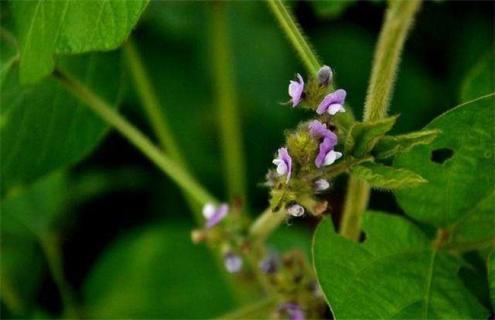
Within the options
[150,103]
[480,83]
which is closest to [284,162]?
[480,83]

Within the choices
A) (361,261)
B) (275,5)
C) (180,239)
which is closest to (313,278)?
(361,261)

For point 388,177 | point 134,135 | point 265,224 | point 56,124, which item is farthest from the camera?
point 56,124

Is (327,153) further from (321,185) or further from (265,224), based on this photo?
(265,224)

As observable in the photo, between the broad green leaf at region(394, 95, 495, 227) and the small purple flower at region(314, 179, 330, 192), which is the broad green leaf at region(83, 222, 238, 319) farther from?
the small purple flower at region(314, 179, 330, 192)

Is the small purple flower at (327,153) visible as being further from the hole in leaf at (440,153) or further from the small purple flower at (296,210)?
the hole in leaf at (440,153)

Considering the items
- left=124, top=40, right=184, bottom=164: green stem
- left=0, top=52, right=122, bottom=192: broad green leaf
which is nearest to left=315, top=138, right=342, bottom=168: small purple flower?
left=0, top=52, right=122, bottom=192: broad green leaf

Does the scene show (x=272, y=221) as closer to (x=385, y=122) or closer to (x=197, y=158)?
(x=385, y=122)
